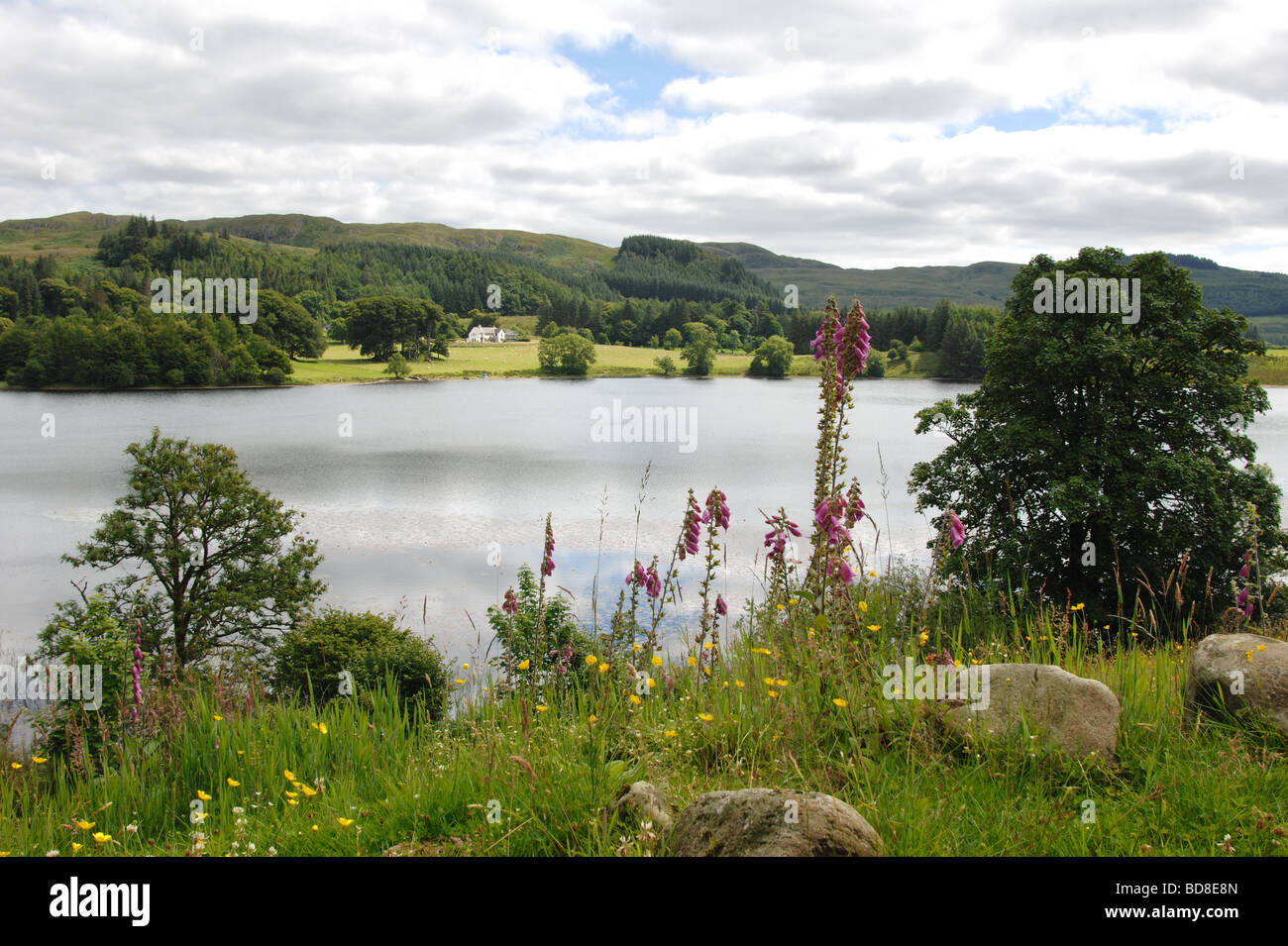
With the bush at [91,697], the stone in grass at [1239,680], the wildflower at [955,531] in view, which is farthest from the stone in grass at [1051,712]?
the bush at [91,697]

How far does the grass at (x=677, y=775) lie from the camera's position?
10.5 ft

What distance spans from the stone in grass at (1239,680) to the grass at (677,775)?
129mm

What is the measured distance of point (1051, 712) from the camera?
3918mm

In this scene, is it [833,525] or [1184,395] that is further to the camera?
[1184,395]

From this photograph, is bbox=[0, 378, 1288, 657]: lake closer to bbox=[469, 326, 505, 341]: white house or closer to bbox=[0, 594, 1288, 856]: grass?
bbox=[0, 594, 1288, 856]: grass

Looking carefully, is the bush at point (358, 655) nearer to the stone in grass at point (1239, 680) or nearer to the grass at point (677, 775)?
the grass at point (677, 775)

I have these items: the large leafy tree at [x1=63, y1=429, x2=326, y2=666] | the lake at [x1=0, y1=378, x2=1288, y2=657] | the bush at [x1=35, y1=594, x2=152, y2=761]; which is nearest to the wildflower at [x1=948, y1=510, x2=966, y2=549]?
the lake at [x1=0, y1=378, x2=1288, y2=657]

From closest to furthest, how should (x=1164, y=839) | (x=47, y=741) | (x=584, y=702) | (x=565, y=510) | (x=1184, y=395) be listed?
(x=1164, y=839) < (x=584, y=702) < (x=47, y=741) < (x=1184, y=395) < (x=565, y=510)

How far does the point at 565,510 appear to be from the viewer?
4019 centimetres

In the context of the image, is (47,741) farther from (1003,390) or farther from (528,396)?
(528,396)

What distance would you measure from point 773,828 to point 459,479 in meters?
49.4

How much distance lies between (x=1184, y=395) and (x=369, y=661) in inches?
850

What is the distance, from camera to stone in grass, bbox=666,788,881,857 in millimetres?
2779
